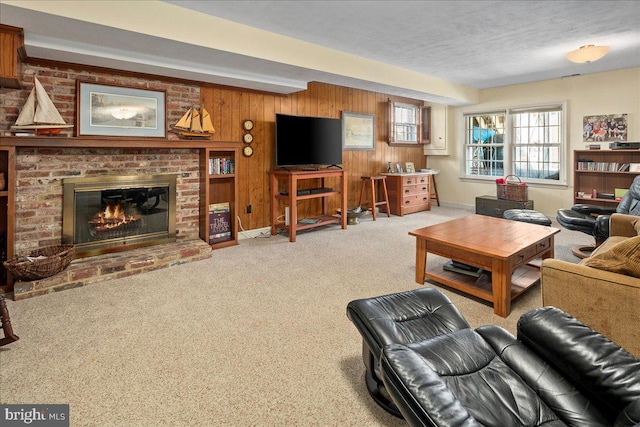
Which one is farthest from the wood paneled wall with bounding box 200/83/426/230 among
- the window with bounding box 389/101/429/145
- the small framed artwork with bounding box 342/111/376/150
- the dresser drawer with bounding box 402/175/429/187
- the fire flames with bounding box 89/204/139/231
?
the fire flames with bounding box 89/204/139/231

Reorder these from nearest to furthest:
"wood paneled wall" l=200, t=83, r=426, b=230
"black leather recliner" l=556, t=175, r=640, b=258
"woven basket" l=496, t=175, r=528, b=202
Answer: "black leather recliner" l=556, t=175, r=640, b=258, "wood paneled wall" l=200, t=83, r=426, b=230, "woven basket" l=496, t=175, r=528, b=202

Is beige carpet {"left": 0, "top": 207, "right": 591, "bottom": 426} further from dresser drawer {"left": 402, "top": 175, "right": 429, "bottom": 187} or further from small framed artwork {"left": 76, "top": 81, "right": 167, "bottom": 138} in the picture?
dresser drawer {"left": 402, "top": 175, "right": 429, "bottom": 187}

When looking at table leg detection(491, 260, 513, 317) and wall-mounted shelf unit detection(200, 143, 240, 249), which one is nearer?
table leg detection(491, 260, 513, 317)

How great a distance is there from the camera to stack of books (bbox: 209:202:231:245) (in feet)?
15.2

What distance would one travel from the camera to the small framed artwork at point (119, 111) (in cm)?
368

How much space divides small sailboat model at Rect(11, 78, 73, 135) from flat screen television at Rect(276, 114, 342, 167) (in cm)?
252

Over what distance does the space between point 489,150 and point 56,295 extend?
728 cm

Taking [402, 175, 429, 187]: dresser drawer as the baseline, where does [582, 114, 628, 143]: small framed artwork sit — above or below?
above

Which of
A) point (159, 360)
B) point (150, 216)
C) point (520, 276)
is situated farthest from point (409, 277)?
point (150, 216)

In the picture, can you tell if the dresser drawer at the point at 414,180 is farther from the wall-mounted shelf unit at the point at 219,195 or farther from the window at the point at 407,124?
the wall-mounted shelf unit at the point at 219,195

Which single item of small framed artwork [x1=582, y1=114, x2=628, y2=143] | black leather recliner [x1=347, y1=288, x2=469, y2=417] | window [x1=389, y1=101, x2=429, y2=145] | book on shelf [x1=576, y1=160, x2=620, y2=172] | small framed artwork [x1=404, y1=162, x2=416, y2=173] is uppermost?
window [x1=389, y1=101, x2=429, y2=145]

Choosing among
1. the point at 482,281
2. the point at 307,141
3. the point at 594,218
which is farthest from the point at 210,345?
the point at 594,218

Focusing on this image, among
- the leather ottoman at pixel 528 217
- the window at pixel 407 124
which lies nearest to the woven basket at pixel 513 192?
the leather ottoman at pixel 528 217

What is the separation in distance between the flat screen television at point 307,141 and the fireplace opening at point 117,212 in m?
1.56
